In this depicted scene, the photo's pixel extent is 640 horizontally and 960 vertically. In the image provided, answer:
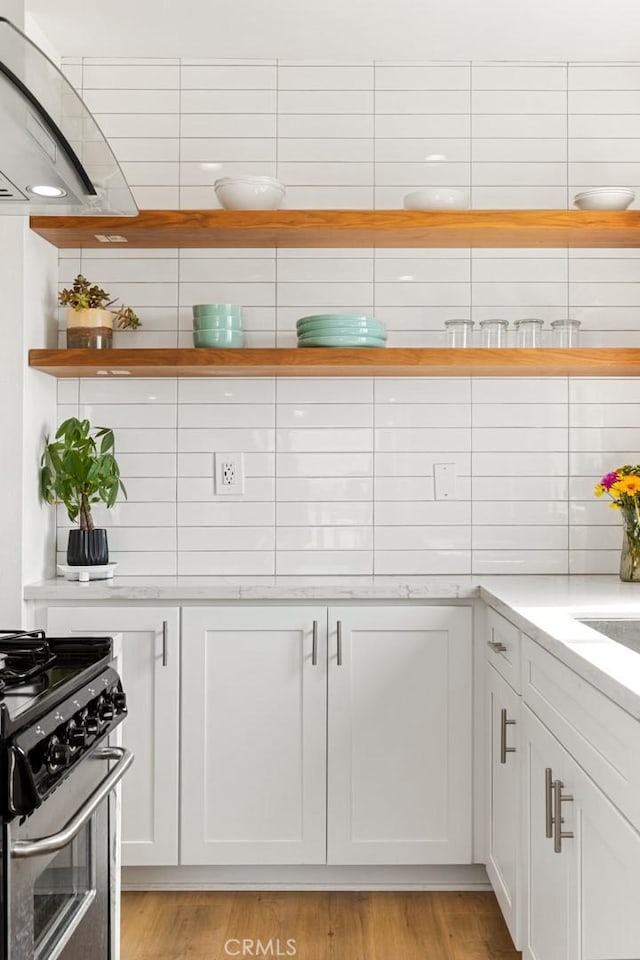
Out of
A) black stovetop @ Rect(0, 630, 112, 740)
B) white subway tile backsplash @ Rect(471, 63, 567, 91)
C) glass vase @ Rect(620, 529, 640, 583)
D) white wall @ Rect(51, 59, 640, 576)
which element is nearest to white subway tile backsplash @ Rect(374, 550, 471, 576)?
white wall @ Rect(51, 59, 640, 576)

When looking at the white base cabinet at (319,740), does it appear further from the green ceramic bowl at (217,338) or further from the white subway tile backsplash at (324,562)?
the green ceramic bowl at (217,338)

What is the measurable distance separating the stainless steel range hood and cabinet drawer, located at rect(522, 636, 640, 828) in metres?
1.26

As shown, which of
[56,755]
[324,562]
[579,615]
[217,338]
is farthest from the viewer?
[324,562]

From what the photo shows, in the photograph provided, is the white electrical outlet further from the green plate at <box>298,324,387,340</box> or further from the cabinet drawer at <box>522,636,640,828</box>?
the cabinet drawer at <box>522,636,640,828</box>

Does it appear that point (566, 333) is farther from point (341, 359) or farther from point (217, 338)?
point (217, 338)

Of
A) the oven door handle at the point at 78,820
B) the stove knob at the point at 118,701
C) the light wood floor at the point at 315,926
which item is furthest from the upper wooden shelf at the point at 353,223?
the light wood floor at the point at 315,926

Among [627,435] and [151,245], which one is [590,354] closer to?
[627,435]

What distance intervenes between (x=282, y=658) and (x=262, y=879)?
69 centimetres

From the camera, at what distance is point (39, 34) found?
2.91 metres

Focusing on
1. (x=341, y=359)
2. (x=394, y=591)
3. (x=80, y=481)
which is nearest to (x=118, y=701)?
(x=394, y=591)

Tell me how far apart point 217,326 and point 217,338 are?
4 cm

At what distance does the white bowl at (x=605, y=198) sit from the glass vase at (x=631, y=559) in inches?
40.5

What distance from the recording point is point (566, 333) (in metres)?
2.92

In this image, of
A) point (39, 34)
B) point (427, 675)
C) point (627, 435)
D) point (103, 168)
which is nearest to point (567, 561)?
point (627, 435)
